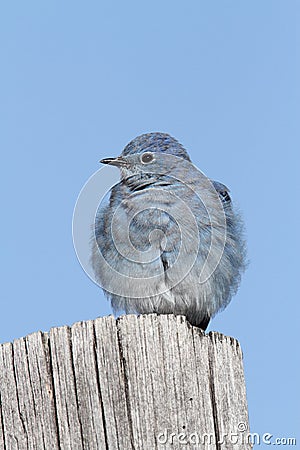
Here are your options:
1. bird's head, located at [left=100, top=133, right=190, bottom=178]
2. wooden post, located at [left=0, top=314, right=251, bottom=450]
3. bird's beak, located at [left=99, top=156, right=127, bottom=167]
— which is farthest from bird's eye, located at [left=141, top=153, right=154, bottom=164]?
wooden post, located at [left=0, top=314, right=251, bottom=450]

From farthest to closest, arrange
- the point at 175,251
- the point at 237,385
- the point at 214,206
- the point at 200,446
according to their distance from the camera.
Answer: the point at 214,206, the point at 175,251, the point at 237,385, the point at 200,446

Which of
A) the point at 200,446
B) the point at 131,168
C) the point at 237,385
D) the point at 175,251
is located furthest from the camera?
the point at 131,168

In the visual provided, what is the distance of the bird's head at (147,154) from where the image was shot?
7306mm

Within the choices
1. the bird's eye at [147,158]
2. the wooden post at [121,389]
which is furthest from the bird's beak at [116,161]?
the wooden post at [121,389]

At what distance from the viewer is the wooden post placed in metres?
3.51

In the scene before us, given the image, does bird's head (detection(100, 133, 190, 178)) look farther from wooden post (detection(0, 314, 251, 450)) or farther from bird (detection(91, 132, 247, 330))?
wooden post (detection(0, 314, 251, 450))

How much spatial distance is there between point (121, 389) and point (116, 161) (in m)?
4.28

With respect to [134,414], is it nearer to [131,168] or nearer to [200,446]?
[200,446]

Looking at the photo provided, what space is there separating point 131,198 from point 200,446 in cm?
366

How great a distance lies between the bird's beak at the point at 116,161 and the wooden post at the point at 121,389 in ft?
13.1

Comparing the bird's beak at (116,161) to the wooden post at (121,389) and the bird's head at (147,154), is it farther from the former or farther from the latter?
the wooden post at (121,389)

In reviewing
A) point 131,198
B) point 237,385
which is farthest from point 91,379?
point 131,198

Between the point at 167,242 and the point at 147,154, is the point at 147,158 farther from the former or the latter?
the point at 167,242

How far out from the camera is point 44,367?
366 cm
